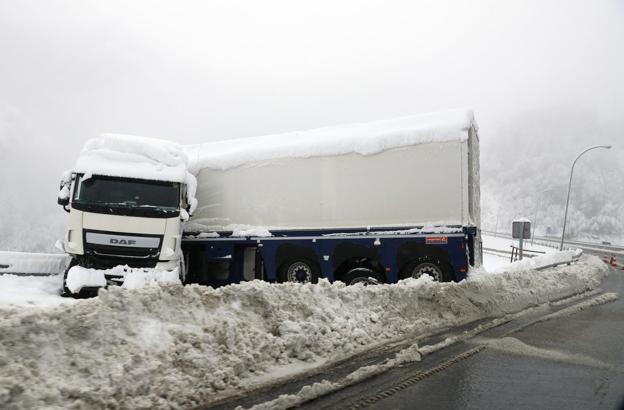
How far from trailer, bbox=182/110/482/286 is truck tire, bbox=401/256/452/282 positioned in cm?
2

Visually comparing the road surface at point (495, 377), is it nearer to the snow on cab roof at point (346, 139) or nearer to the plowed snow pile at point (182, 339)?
the plowed snow pile at point (182, 339)

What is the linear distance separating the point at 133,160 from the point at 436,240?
23.9 ft

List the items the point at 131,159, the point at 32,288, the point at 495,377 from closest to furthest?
the point at 495,377 < the point at 32,288 < the point at 131,159

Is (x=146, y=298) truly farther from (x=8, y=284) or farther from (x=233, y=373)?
(x=8, y=284)

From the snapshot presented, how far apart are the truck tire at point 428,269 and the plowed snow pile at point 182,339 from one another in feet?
5.20

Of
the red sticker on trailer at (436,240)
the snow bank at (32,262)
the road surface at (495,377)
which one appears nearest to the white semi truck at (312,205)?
the red sticker on trailer at (436,240)

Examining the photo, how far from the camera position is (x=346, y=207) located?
38.0 feet

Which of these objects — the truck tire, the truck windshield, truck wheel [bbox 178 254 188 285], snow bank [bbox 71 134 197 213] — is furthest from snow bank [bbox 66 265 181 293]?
the truck tire

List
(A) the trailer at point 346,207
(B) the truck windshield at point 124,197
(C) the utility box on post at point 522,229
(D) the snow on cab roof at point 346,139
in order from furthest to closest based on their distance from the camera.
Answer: (C) the utility box on post at point 522,229 → (B) the truck windshield at point 124,197 → (D) the snow on cab roof at point 346,139 → (A) the trailer at point 346,207

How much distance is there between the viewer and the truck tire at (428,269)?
411 inches

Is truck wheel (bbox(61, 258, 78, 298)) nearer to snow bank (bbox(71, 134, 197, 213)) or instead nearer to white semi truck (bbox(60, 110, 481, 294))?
white semi truck (bbox(60, 110, 481, 294))

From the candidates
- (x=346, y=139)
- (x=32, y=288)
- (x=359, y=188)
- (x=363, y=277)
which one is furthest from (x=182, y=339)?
(x=32, y=288)

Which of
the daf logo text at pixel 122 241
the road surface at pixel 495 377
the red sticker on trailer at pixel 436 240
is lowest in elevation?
the road surface at pixel 495 377

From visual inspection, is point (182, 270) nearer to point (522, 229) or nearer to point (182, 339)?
point (182, 339)
